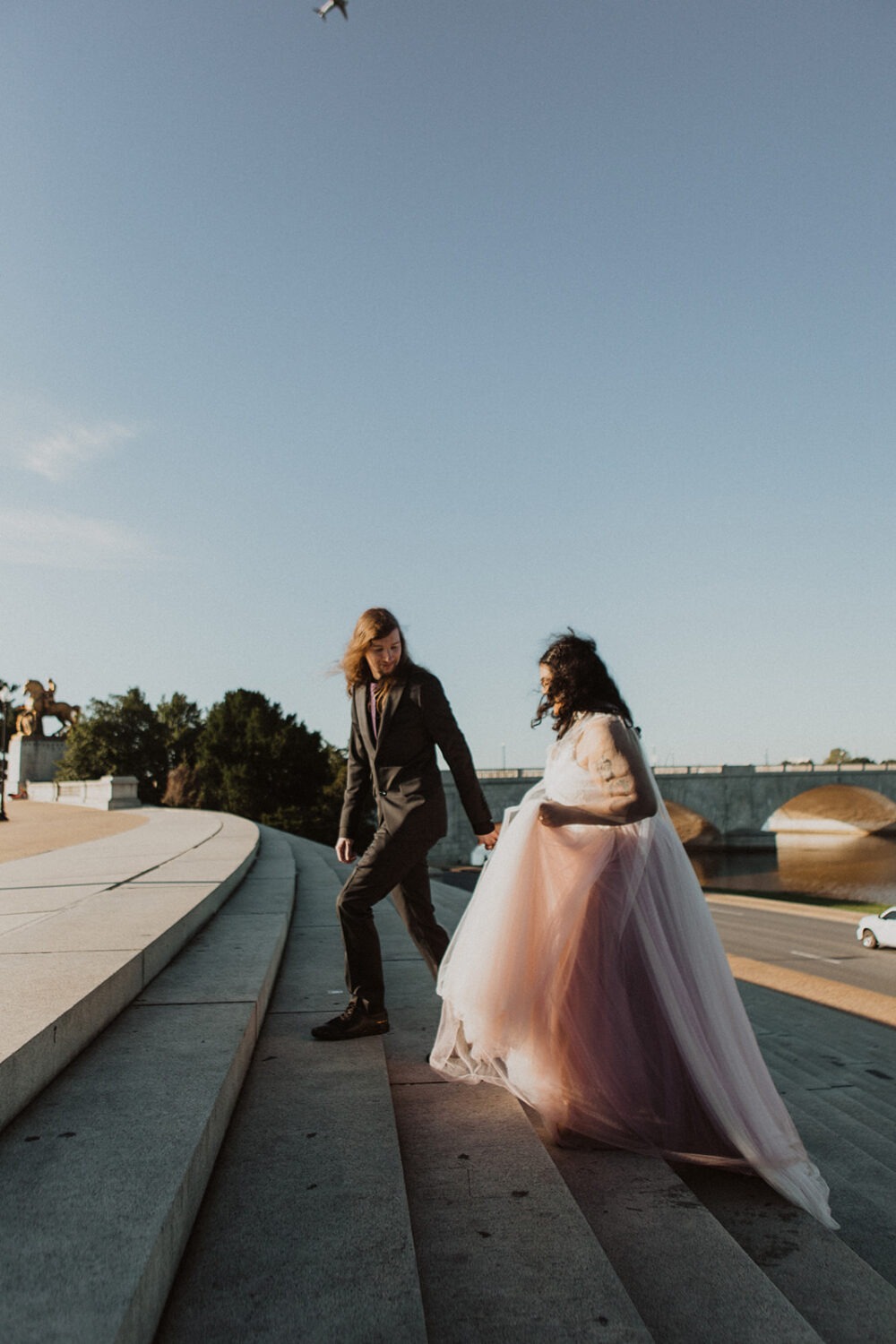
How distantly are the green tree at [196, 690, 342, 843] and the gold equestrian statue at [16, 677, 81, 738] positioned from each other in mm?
15543

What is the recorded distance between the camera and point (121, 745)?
2719 inches

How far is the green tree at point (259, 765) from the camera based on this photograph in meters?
52.4

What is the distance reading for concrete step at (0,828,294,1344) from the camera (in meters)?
1.55

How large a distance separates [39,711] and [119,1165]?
6819cm

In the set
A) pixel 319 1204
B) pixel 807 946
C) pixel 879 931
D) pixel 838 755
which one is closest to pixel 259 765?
pixel 807 946

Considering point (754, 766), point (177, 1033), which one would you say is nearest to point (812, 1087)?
point (177, 1033)

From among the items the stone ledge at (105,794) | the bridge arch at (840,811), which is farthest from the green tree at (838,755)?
the stone ledge at (105,794)

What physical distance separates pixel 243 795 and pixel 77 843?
39622 millimetres

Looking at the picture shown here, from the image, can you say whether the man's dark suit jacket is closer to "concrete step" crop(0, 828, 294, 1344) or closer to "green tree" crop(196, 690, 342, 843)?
"concrete step" crop(0, 828, 294, 1344)

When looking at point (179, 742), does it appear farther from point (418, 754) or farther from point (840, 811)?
point (418, 754)

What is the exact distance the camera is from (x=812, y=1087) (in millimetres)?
6711

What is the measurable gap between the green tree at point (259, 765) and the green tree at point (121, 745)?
1439 centimetres

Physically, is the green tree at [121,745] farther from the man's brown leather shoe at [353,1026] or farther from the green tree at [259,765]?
the man's brown leather shoe at [353,1026]

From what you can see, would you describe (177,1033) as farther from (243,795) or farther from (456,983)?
(243,795)
